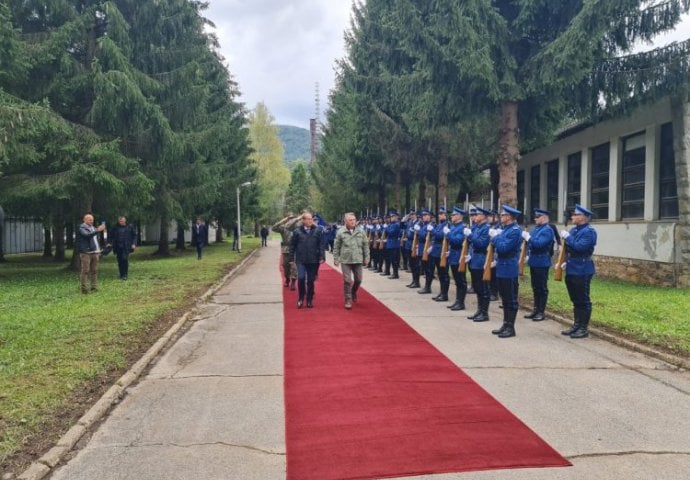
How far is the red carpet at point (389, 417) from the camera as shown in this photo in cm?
411

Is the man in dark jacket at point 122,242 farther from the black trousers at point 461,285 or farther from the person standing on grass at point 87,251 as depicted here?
the black trousers at point 461,285

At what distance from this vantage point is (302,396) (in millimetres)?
5688

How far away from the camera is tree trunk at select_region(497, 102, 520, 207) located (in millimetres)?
15125

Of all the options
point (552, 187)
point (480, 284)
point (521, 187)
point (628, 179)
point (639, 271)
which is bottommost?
point (639, 271)

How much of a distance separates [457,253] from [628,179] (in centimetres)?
804

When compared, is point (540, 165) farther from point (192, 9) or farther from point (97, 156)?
point (97, 156)

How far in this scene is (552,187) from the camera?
22.5 m

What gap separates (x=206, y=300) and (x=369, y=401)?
808 cm

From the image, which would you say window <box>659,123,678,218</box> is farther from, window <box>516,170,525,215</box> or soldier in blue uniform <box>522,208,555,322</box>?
window <box>516,170,525,215</box>

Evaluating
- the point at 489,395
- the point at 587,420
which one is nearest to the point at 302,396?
the point at 489,395

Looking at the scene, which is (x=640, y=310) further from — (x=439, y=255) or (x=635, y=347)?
(x=439, y=255)

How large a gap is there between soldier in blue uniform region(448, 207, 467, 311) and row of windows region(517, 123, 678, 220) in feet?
21.3

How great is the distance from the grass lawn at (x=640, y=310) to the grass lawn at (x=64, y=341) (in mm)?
6791

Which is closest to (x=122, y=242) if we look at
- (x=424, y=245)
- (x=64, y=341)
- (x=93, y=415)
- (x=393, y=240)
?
(x=393, y=240)
